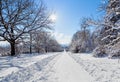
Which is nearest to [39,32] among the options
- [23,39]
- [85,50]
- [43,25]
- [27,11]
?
[43,25]

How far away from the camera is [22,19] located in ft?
69.2

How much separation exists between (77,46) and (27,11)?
40284 millimetres

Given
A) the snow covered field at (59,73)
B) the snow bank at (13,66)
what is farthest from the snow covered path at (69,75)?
the snow bank at (13,66)

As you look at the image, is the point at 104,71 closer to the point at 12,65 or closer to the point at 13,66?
the point at 13,66

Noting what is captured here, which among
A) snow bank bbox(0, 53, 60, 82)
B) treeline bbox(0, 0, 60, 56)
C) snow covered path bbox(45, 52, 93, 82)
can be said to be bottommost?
snow covered path bbox(45, 52, 93, 82)

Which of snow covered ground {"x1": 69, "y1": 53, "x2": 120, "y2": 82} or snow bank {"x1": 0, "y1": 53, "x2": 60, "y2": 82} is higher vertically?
Result: snow bank {"x1": 0, "y1": 53, "x2": 60, "y2": 82}

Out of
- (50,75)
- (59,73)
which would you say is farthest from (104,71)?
(50,75)

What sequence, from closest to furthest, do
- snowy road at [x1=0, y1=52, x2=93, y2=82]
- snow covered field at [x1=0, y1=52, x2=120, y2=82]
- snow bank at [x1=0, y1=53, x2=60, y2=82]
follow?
snowy road at [x1=0, y1=52, x2=93, y2=82]
snow covered field at [x1=0, y1=52, x2=120, y2=82]
snow bank at [x1=0, y1=53, x2=60, y2=82]

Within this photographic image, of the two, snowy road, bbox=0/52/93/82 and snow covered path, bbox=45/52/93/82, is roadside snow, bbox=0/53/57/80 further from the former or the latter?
snow covered path, bbox=45/52/93/82

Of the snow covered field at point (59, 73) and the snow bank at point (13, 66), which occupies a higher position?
the snow bank at point (13, 66)

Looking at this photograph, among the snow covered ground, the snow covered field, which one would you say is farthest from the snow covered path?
the snow covered ground

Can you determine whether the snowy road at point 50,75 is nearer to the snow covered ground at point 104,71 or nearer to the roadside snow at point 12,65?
the snow covered ground at point 104,71

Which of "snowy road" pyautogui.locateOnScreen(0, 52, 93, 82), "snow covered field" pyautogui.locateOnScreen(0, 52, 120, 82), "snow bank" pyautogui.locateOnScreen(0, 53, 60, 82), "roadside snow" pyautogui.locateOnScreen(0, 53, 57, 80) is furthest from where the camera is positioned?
"roadside snow" pyautogui.locateOnScreen(0, 53, 57, 80)

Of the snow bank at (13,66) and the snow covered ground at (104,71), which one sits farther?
the snow bank at (13,66)
